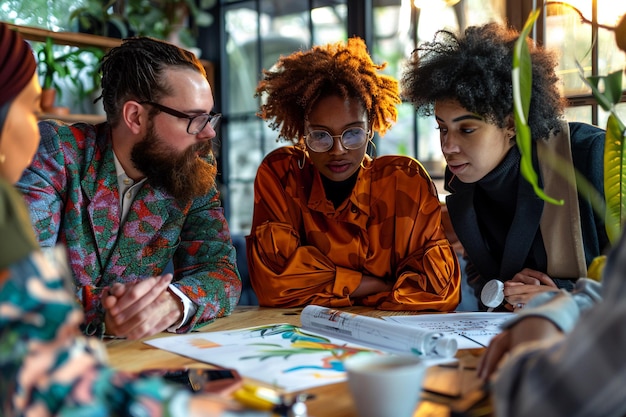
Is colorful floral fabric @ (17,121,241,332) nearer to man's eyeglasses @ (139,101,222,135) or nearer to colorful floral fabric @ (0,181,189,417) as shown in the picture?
man's eyeglasses @ (139,101,222,135)

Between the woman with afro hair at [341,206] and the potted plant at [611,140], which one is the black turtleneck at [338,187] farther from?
the potted plant at [611,140]

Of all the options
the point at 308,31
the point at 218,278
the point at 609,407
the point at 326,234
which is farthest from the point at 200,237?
the point at 308,31

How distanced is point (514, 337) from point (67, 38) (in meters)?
3.74

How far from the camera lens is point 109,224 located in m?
1.72

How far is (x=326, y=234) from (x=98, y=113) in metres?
2.93

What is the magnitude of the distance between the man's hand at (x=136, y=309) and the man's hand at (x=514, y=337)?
679mm

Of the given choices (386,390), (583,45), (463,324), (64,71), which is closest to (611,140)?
(463,324)

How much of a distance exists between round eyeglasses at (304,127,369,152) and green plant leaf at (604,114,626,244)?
2.49ft

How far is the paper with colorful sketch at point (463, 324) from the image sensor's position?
128 cm

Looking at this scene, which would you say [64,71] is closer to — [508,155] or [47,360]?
[508,155]

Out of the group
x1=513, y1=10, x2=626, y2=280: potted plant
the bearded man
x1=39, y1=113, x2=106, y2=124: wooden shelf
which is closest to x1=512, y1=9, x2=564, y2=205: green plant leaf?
x1=513, y1=10, x2=626, y2=280: potted plant

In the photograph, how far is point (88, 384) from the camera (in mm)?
630

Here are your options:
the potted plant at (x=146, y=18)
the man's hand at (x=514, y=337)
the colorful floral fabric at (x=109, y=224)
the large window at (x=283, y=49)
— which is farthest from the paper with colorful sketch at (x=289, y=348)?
the potted plant at (x=146, y=18)

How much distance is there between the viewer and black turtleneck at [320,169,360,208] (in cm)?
207
